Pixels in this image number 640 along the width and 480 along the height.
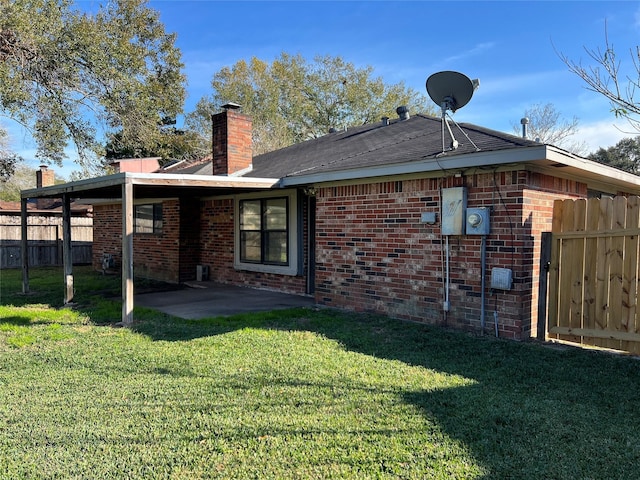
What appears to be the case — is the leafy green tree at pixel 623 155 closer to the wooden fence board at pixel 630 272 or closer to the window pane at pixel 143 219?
the window pane at pixel 143 219

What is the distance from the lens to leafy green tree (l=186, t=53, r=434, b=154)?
109ft

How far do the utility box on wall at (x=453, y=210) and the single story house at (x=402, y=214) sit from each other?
0.05ft

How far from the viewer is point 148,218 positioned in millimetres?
13992

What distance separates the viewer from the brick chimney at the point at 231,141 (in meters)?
11.5

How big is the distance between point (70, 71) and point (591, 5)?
12.8 m

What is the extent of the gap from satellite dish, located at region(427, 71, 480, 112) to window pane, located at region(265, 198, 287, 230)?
13.9ft

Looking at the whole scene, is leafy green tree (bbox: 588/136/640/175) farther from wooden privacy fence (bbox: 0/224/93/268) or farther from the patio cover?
wooden privacy fence (bbox: 0/224/93/268)

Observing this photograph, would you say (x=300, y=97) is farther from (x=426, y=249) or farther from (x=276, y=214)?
(x=426, y=249)

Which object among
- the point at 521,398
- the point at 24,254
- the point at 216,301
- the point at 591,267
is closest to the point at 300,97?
the point at 24,254

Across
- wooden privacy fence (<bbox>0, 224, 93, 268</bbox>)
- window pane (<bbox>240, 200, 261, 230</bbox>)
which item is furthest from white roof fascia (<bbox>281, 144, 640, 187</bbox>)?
wooden privacy fence (<bbox>0, 224, 93, 268</bbox>)

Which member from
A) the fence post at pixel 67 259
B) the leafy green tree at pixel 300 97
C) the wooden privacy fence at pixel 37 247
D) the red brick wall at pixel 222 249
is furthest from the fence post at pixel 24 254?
the leafy green tree at pixel 300 97

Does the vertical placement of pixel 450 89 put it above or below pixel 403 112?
below

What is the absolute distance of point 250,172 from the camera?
38.0 feet

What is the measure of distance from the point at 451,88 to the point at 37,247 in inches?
725
